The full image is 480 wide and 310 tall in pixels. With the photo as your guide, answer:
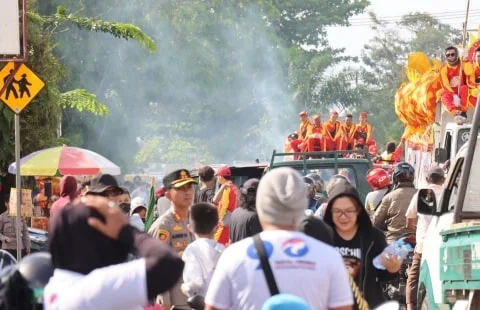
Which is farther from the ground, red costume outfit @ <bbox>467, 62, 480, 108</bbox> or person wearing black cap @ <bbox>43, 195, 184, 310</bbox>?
red costume outfit @ <bbox>467, 62, 480, 108</bbox>

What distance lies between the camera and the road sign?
16188 mm

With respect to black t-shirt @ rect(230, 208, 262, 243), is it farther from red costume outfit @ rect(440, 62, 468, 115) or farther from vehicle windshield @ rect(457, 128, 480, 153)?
red costume outfit @ rect(440, 62, 468, 115)

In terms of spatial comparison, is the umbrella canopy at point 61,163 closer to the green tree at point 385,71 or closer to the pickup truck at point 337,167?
the pickup truck at point 337,167

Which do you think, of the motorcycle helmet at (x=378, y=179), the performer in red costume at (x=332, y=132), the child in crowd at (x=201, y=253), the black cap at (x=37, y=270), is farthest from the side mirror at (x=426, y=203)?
the performer in red costume at (x=332, y=132)

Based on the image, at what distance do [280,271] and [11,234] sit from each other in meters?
11.8

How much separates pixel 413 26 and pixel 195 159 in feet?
106

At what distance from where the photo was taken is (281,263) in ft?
17.7

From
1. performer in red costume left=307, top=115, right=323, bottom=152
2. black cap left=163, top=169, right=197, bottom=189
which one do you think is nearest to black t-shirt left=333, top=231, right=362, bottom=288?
black cap left=163, top=169, right=197, bottom=189

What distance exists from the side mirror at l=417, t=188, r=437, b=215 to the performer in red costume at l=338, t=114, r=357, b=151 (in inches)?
674

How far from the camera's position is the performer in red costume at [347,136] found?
2747 centimetres

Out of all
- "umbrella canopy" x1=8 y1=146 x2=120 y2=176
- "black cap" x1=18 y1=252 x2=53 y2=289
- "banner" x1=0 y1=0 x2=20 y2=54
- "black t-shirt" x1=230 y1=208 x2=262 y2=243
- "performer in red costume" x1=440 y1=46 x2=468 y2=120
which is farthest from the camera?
"umbrella canopy" x1=8 y1=146 x2=120 y2=176

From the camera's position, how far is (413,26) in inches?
3595

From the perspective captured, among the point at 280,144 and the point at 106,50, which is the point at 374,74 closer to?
the point at 280,144

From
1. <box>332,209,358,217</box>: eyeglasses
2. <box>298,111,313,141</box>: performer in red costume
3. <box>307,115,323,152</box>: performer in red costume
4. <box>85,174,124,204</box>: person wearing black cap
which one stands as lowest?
<box>332,209,358,217</box>: eyeglasses
